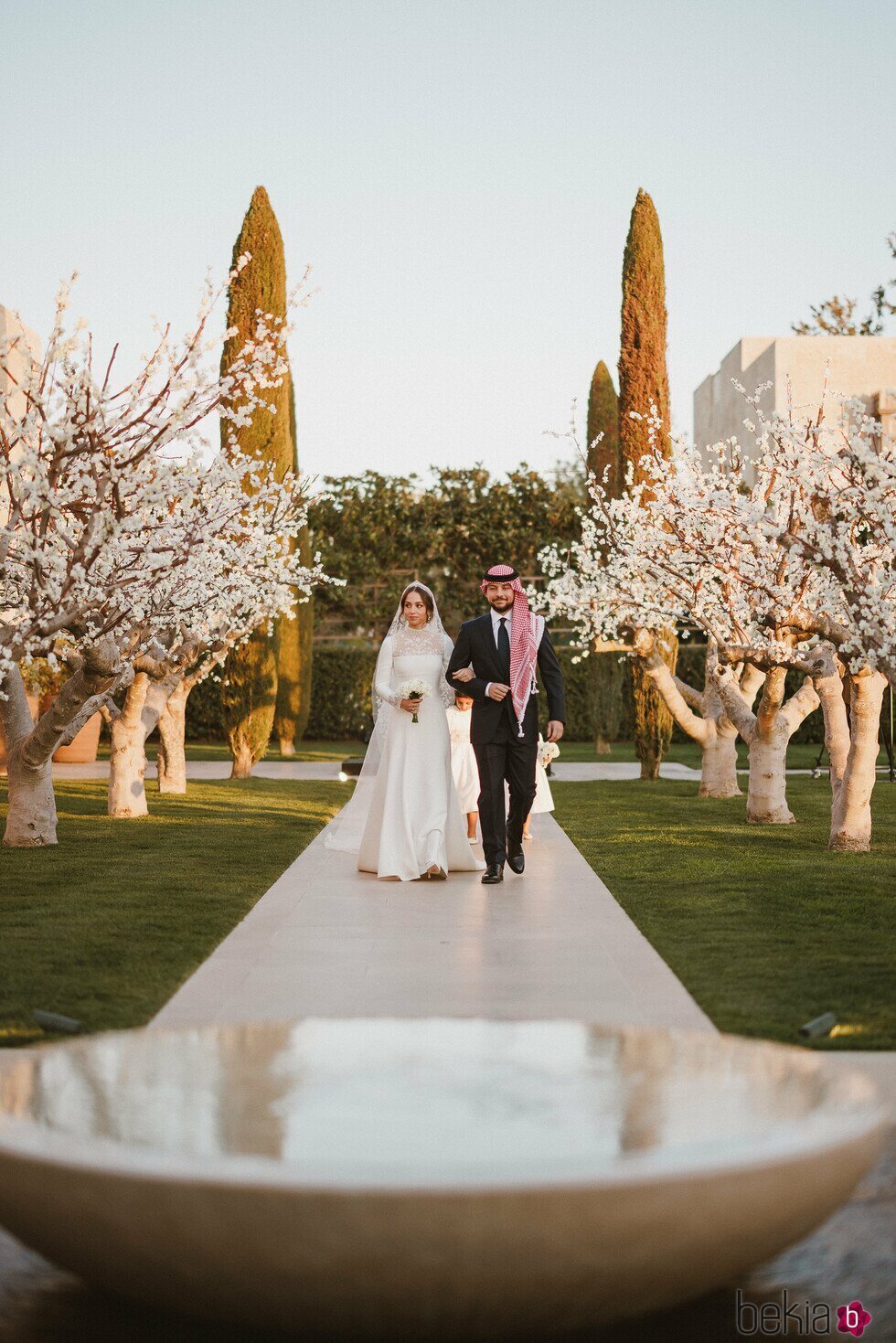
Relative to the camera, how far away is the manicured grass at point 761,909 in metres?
5.65

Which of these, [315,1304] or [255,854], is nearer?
[315,1304]

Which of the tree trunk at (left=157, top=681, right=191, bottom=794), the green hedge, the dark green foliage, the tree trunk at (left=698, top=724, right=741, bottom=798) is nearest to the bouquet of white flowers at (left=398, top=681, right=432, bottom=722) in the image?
the tree trunk at (left=157, top=681, right=191, bottom=794)

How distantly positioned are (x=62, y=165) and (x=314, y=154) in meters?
2.46

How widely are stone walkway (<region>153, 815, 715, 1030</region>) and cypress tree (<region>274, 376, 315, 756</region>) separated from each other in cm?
1593

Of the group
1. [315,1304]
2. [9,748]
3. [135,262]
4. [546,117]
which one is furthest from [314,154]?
[315,1304]

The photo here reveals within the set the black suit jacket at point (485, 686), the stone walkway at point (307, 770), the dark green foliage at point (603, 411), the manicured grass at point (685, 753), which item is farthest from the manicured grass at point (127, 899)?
the dark green foliage at point (603, 411)

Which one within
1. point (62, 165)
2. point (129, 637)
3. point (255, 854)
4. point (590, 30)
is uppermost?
point (590, 30)

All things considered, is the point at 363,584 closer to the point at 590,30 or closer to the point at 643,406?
the point at 643,406

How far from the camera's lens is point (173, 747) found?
57.7ft

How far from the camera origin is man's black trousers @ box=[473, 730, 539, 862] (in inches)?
369

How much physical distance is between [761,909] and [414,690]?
9.38ft

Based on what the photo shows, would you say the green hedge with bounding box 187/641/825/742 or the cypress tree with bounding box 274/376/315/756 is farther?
the green hedge with bounding box 187/641/825/742

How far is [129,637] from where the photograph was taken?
1245cm

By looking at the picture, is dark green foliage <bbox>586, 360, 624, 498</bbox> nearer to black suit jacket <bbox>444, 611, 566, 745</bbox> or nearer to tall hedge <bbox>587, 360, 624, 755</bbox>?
tall hedge <bbox>587, 360, 624, 755</bbox>
